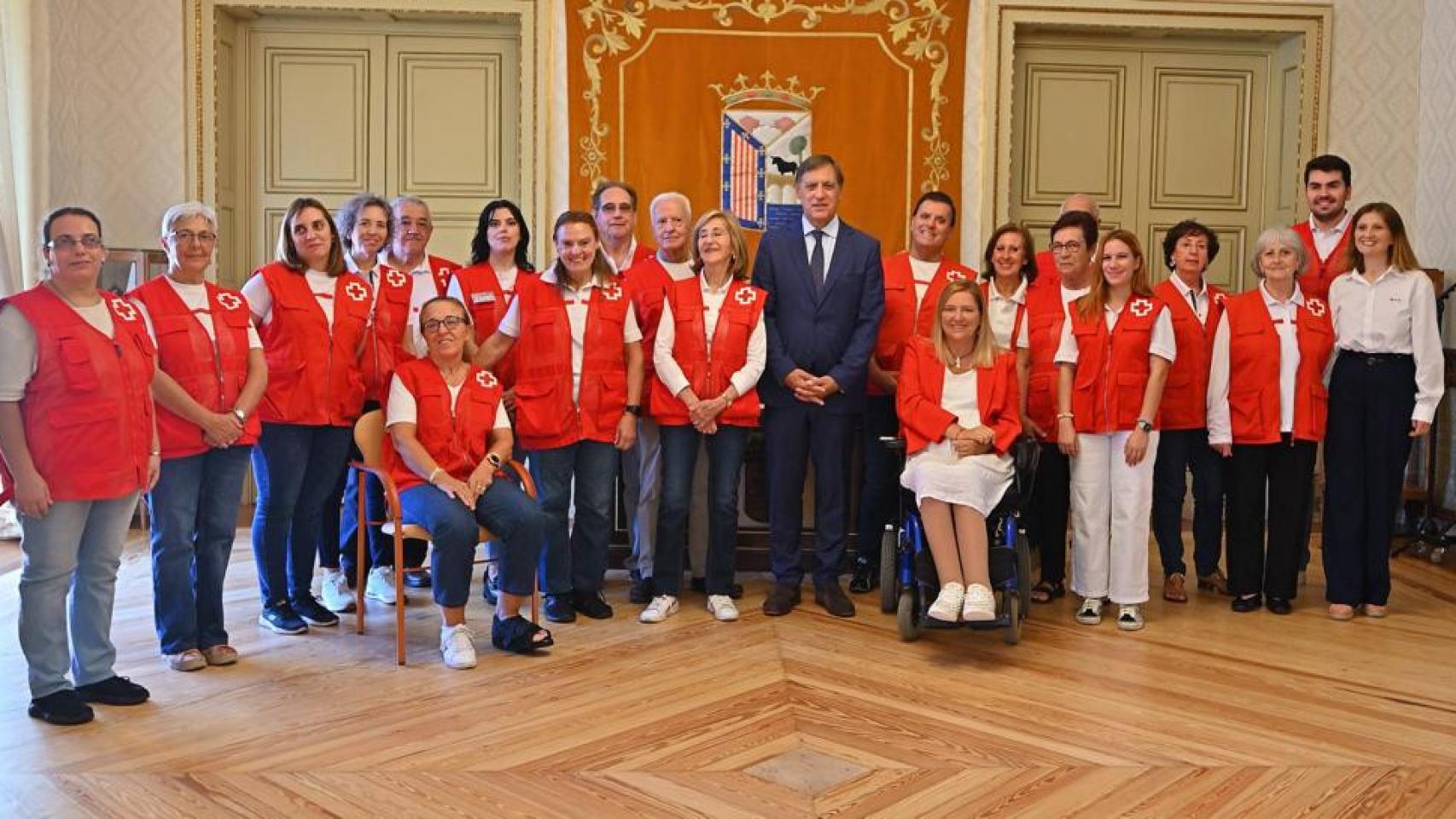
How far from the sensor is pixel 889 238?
6996mm

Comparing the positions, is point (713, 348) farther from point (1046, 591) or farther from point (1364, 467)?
point (1364, 467)

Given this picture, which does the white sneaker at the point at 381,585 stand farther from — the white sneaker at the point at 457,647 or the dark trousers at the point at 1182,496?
the dark trousers at the point at 1182,496

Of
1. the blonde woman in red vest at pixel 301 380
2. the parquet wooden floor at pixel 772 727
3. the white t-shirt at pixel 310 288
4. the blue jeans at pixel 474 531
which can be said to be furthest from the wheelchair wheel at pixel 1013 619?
the white t-shirt at pixel 310 288

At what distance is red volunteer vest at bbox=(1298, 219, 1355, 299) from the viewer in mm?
5070

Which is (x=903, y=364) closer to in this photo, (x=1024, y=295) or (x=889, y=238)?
(x=1024, y=295)

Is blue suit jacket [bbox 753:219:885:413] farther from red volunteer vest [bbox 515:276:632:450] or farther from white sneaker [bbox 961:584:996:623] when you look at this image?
white sneaker [bbox 961:584:996:623]

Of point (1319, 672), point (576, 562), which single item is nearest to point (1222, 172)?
point (1319, 672)

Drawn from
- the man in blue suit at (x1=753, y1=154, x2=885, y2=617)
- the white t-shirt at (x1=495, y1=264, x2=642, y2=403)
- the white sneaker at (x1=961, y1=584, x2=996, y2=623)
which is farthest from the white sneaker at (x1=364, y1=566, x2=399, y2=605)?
the white sneaker at (x1=961, y1=584, x2=996, y2=623)

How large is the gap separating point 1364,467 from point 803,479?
1969 millimetres

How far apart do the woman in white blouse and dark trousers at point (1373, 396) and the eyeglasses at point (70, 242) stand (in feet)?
13.0

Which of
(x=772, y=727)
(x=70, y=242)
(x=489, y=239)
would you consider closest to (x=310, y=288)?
(x=489, y=239)

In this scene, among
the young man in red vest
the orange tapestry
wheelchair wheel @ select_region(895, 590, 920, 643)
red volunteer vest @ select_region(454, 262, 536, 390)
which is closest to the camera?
wheelchair wheel @ select_region(895, 590, 920, 643)

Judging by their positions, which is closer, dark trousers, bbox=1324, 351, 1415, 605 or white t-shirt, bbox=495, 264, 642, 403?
white t-shirt, bbox=495, 264, 642, 403

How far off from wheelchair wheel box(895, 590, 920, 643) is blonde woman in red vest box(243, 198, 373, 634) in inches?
72.2
